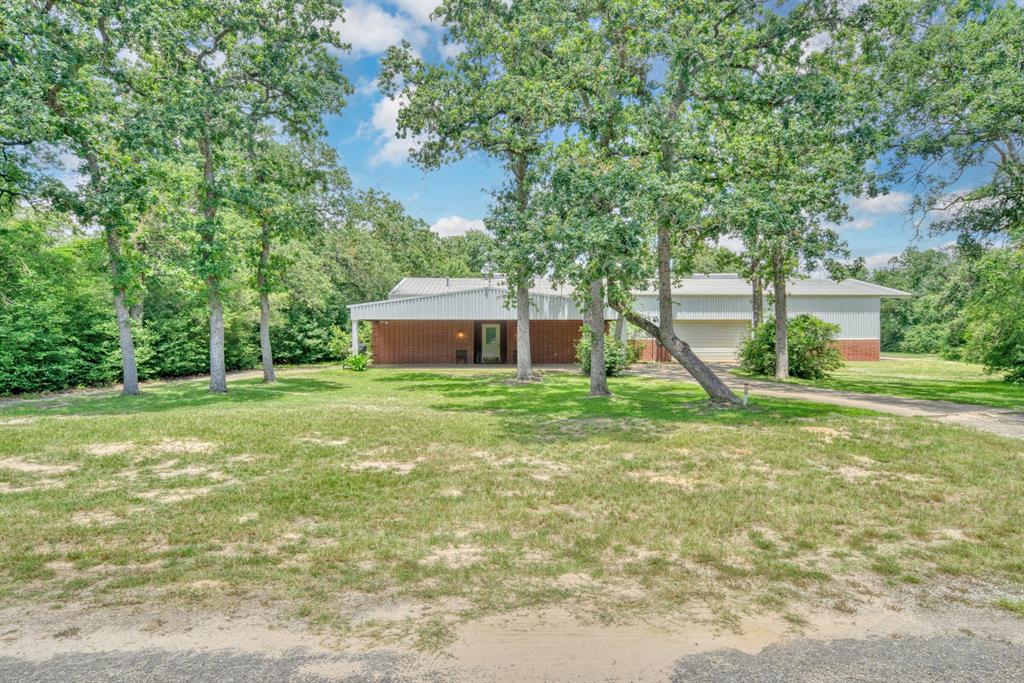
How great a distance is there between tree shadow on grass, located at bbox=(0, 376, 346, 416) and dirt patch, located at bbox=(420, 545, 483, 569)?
10.5 m

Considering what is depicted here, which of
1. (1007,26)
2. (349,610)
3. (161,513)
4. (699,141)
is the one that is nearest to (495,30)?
(699,141)

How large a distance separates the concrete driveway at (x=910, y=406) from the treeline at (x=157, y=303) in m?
9.64

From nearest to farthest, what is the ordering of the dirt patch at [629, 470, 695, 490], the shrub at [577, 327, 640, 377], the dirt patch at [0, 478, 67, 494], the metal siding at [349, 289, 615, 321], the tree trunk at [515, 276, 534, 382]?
1. the dirt patch at [0, 478, 67, 494]
2. the dirt patch at [629, 470, 695, 490]
3. the tree trunk at [515, 276, 534, 382]
4. the shrub at [577, 327, 640, 377]
5. the metal siding at [349, 289, 615, 321]

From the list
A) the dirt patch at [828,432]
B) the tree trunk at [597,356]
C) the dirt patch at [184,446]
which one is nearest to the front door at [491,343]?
the tree trunk at [597,356]

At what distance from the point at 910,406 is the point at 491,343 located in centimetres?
1904

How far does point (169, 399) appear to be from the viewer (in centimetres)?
1419

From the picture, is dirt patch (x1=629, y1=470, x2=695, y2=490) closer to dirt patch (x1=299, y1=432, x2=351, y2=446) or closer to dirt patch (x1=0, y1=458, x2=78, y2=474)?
dirt patch (x1=299, y1=432, x2=351, y2=446)

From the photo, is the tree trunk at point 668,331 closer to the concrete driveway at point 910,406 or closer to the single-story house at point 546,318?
the concrete driveway at point 910,406

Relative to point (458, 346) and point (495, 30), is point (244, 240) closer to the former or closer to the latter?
point (495, 30)

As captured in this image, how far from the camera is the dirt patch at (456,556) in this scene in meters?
4.08

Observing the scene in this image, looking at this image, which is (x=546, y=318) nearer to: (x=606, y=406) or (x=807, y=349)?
(x=807, y=349)

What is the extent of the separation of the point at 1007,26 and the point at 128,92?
69.6 feet

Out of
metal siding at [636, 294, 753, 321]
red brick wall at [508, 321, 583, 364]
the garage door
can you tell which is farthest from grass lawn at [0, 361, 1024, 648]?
the garage door

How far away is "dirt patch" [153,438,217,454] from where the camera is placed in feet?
25.8
